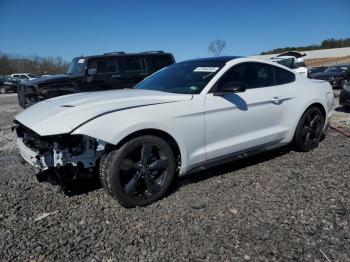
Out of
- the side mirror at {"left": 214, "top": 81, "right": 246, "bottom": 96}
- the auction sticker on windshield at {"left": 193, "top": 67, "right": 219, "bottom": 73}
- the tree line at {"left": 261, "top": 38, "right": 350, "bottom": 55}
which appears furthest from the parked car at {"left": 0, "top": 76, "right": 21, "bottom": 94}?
the tree line at {"left": 261, "top": 38, "right": 350, "bottom": 55}

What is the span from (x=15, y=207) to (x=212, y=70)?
2737 mm

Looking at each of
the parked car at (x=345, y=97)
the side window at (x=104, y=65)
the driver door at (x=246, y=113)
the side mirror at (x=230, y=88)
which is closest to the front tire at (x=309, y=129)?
the driver door at (x=246, y=113)

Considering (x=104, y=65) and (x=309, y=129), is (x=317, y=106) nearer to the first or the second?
(x=309, y=129)

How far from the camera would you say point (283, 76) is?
199 inches

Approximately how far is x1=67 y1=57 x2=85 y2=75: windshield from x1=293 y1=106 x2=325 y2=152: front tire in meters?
6.55

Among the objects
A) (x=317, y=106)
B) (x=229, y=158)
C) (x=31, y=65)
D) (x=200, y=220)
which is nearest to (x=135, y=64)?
(x=317, y=106)

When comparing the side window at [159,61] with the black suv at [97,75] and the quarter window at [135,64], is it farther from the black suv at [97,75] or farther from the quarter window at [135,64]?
the quarter window at [135,64]

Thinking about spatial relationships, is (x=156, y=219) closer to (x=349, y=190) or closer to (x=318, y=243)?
(x=318, y=243)

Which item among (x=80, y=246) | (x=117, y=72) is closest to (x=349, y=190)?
(x=80, y=246)

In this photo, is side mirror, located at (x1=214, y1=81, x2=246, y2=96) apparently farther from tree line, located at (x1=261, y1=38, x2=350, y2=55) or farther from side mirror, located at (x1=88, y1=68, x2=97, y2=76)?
tree line, located at (x1=261, y1=38, x2=350, y2=55)

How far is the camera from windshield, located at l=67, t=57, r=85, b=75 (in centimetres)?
983

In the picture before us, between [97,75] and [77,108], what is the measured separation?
6.68 m

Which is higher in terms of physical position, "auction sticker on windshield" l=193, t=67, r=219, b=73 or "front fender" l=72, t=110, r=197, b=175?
"auction sticker on windshield" l=193, t=67, r=219, b=73

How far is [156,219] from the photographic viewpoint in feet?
11.1
